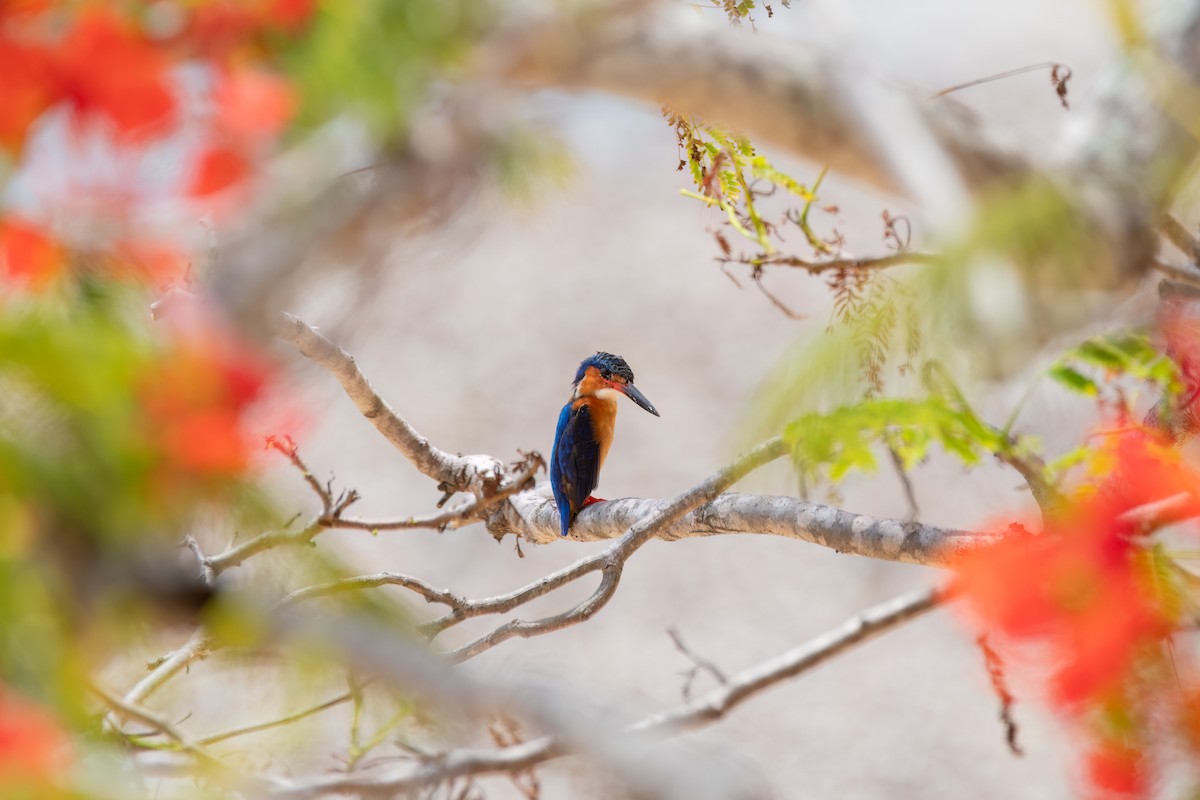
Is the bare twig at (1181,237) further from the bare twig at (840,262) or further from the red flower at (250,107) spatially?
the red flower at (250,107)

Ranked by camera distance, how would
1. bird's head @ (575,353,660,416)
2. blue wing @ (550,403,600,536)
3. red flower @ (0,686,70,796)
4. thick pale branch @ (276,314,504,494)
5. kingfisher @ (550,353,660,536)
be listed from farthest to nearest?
1. bird's head @ (575,353,660,416)
2. kingfisher @ (550,353,660,536)
3. blue wing @ (550,403,600,536)
4. thick pale branch @ (276,314,504,494)
5. red flower @ (0,686,70,796)

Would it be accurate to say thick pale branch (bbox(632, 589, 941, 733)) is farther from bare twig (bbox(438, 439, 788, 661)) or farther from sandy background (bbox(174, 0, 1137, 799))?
sandy background (bbox(174, 0, 1137, 799))

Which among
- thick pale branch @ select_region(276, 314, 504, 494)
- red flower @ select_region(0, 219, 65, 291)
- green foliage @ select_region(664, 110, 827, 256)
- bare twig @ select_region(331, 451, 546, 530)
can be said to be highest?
thick pale branch @ select_region(276, 314, 504, 494)

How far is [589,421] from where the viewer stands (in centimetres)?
167

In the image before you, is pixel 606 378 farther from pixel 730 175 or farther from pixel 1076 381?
pixel 1076 381

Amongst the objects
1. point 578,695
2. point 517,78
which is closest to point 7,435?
point 578,695

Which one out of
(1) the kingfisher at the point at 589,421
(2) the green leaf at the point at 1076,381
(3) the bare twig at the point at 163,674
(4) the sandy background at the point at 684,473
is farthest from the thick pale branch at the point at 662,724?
(4) the sandy background at the point at 684,473

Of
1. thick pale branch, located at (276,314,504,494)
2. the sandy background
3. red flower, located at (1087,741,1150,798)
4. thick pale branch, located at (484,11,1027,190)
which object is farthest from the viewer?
the sandy background

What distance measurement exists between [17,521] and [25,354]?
0.14 ft

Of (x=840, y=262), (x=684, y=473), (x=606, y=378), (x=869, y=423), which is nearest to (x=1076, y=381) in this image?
(x=840, y=262)

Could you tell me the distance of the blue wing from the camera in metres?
1.39

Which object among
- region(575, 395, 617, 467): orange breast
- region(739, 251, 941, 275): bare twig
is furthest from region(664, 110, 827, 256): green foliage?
region(575, 395, 617, 467): orange breast

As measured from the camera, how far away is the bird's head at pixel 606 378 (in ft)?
5.35

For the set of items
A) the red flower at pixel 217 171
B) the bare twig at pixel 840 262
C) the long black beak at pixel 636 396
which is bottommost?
the red flower at pixel 217 171
